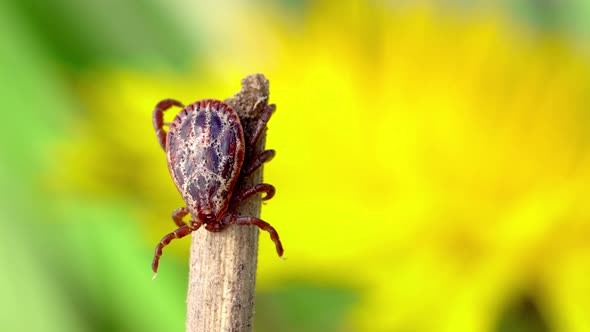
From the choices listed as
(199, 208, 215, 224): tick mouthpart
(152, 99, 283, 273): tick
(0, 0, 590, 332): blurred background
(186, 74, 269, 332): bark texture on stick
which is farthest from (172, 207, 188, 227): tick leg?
(0, 0, 590, 332): blurred background

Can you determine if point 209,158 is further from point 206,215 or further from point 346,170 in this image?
point 346,170

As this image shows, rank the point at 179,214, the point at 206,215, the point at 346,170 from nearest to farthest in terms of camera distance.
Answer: the point at 206,215, the point at 179,214, the point at 346,170

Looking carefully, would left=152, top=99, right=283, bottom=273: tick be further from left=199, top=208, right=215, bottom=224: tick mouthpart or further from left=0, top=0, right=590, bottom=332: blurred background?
left=0, top=0, right=590, bottom=332: blurred background

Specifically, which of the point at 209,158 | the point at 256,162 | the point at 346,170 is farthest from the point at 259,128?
the point at 346,170

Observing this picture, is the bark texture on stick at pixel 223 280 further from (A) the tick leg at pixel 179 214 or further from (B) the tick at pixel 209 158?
(A) the tick leg at pixel 179 214

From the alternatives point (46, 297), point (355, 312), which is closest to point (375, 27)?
point (355, 312)

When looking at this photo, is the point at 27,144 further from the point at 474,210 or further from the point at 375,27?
the point at 474,210
